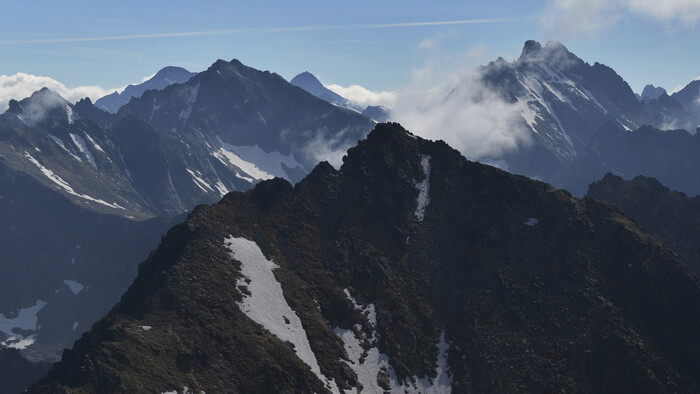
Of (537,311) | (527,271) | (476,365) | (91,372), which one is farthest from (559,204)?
(91,372)

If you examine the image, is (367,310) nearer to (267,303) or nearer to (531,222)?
(267,303)

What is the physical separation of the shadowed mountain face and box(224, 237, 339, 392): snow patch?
0.39 m

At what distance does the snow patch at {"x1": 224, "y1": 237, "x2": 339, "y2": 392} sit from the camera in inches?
5551

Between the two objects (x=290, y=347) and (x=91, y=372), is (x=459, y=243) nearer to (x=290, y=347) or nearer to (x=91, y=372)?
(x=290, y=347)

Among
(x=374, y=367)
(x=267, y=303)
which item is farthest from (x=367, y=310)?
(x=267, y=303)

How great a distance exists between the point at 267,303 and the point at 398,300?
3476 centimetres

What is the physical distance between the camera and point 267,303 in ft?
488

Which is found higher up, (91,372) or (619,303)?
(619,303)

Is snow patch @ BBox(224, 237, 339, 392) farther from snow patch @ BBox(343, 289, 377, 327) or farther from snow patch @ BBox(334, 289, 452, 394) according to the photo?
snow patch @ BBox(343, 289, 377, 327)

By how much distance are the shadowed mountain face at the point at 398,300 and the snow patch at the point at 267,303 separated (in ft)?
1.28

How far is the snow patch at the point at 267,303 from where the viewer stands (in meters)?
141

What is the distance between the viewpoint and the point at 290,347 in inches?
Answer: 5463

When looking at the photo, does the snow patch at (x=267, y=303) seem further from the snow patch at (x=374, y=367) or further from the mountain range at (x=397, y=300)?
the snow patch at (x=374, y=367)

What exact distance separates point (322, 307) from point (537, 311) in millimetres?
50674
